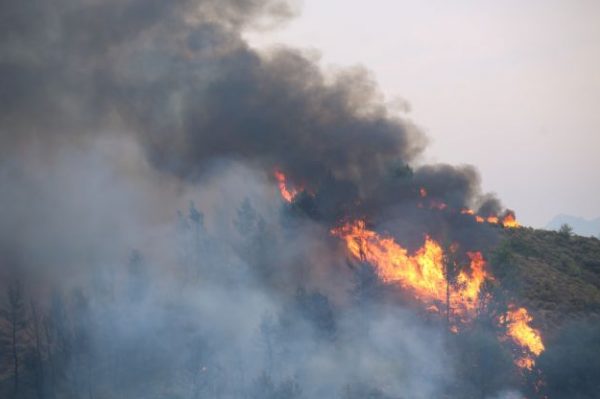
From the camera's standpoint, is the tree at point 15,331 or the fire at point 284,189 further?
the fire at point 284,189

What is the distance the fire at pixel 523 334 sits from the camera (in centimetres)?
5447

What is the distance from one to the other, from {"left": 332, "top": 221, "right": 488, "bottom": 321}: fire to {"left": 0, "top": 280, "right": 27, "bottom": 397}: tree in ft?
140

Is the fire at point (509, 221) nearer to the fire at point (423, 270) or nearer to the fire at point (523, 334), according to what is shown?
the fire at point (423, 270)

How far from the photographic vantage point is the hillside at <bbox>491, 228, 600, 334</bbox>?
6028cm

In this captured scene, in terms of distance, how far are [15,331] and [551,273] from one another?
230 ft

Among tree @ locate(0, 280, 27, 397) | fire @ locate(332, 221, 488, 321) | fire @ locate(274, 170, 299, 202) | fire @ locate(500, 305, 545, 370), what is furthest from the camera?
fire @ locate(274, 170, 299, 202)

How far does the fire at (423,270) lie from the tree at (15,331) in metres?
42.7

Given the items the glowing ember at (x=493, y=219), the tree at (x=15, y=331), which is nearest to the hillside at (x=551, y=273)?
the glowing ember at (x=493, y=219)

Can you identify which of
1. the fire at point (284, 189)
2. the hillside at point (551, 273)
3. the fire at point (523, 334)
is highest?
the fire at point (284, 189)

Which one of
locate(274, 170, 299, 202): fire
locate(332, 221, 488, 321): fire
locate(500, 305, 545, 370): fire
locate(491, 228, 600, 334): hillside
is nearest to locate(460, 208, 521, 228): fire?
locate(491, 228, 600, 334): hillside

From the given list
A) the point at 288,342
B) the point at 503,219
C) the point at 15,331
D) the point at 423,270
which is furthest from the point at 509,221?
the point at 15,331

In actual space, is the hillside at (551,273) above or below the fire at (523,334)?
above

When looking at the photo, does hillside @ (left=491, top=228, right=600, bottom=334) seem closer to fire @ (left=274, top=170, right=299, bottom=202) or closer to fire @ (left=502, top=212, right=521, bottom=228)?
fire @ (left=502, top=212, right=521, bottom=228)

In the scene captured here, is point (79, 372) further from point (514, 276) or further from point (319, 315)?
point (514, 276)
